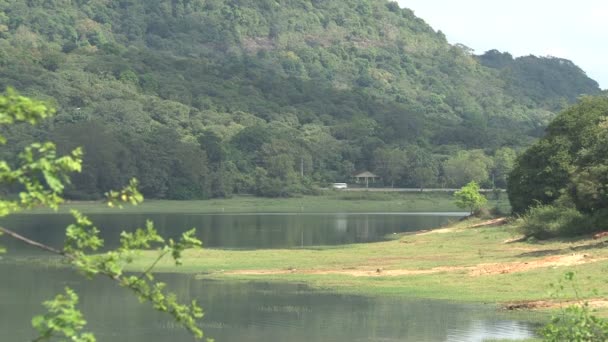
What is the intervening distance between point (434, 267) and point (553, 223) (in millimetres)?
8649

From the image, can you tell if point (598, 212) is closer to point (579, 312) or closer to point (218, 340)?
point (218, 340)

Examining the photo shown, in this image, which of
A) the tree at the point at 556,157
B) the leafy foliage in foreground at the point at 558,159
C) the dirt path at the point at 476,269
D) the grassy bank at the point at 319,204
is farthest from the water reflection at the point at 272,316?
the grassy bank at the point at 319,204

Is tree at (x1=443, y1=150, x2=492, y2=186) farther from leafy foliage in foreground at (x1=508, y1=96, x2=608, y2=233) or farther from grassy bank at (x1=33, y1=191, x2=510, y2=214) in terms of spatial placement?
leafy foliage in foreground at (x1=508, y1=96, x2=608, y2=233)

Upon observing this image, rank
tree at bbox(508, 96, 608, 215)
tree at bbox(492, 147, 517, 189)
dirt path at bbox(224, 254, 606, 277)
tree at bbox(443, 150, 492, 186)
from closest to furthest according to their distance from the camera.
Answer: dirt path at bbox(224, 254, 606, 277), tree at bbox(508, 96, 608, 215), tree at bbox(443, 150, 492, 186), tree at bbox(492, 147, 517, 189)

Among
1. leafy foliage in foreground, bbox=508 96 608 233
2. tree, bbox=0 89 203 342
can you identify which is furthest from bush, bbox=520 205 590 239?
tree, bbox=0 89 203 342

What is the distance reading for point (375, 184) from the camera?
172875 mm

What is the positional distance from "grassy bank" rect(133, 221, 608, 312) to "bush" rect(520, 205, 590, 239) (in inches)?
33.2

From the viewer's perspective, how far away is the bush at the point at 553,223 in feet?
169

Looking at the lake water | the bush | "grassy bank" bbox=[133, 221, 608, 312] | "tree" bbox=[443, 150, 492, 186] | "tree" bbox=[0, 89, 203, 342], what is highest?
"tree" bbox=[443, 150, 492, 186]

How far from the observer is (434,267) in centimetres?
4700

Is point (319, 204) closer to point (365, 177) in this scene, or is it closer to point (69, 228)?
point (365, 177)

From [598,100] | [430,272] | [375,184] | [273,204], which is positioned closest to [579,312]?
[430,272]

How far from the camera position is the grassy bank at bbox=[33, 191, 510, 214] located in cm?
13262

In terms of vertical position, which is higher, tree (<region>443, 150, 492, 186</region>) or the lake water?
tree (<region>443, 150, 492, 186</region>)
